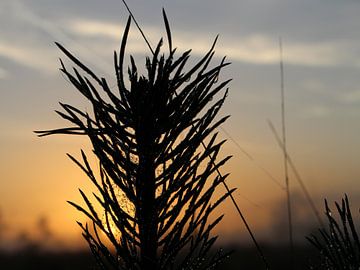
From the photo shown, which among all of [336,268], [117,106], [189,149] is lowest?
[336,268]

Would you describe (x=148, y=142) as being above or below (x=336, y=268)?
above

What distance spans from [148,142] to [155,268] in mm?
440

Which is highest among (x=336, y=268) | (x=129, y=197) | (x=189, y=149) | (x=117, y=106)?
(x=117, y=106)

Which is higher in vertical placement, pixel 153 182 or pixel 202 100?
pixel 202 100

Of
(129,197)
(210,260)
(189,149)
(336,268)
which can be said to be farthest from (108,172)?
(336,268)

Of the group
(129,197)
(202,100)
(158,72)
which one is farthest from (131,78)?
(129,197)

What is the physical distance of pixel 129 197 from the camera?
253cm

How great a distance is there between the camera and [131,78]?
8.70 feet

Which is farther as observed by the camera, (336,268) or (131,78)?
(131,78)

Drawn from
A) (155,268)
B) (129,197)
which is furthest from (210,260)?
(129,197)

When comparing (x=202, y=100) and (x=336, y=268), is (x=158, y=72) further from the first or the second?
(x=336, y=268)

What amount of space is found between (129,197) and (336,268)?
2.49 ft

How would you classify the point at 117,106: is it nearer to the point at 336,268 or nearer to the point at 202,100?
the point at 202,100

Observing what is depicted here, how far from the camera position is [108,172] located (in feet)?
8.30
